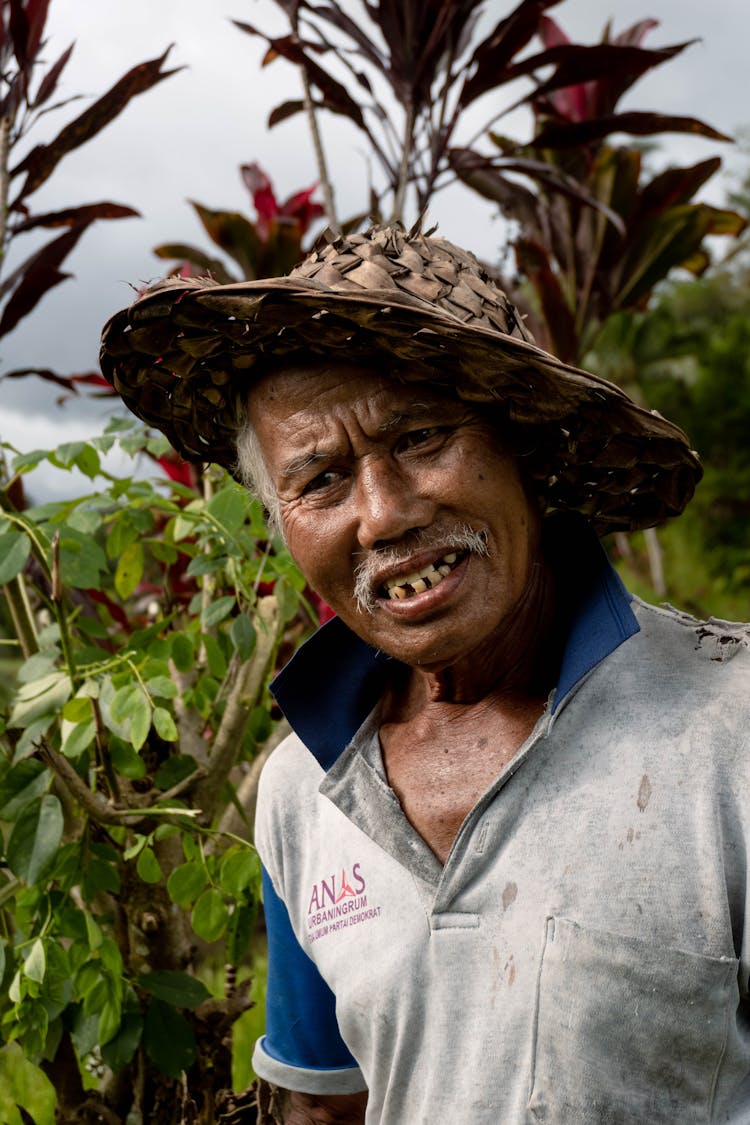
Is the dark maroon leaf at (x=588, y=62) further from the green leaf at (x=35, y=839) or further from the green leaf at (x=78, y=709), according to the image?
the green leaf at (x=35, y=839)

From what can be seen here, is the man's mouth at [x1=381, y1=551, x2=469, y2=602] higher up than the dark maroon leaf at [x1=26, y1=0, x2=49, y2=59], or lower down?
lower down

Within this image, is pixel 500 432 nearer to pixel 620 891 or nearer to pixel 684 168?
pixel 620 891

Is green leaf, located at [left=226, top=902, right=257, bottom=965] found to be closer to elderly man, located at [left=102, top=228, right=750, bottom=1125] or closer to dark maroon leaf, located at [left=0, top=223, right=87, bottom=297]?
elderly man, located at [left=102, top=228, right=750, bottom=1125]

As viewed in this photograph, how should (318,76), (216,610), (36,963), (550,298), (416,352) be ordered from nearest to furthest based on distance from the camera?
(416,352)
(36,963)
(216,610)
(318,76)
(550,298)

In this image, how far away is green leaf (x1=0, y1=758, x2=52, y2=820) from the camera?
194 centimetres

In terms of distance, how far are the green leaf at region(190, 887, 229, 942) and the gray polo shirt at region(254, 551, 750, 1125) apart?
0.30m

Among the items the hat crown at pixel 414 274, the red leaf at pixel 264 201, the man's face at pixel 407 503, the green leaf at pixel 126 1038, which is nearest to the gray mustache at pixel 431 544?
the man's face at pixel 407 503

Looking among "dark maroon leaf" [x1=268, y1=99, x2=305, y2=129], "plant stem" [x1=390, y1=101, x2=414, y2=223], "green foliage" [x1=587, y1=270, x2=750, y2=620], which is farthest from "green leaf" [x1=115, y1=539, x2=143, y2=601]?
"green foliage" [x1=587, y1=270, x2=750, y2=620]

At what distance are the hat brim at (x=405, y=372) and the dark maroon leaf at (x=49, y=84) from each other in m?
1.27

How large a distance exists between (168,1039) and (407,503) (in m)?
1.19

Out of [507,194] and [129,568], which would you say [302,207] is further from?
[129,568]

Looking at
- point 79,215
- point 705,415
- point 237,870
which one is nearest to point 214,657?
point 237,870

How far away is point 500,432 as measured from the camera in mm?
1494

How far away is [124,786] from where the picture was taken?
221cm
